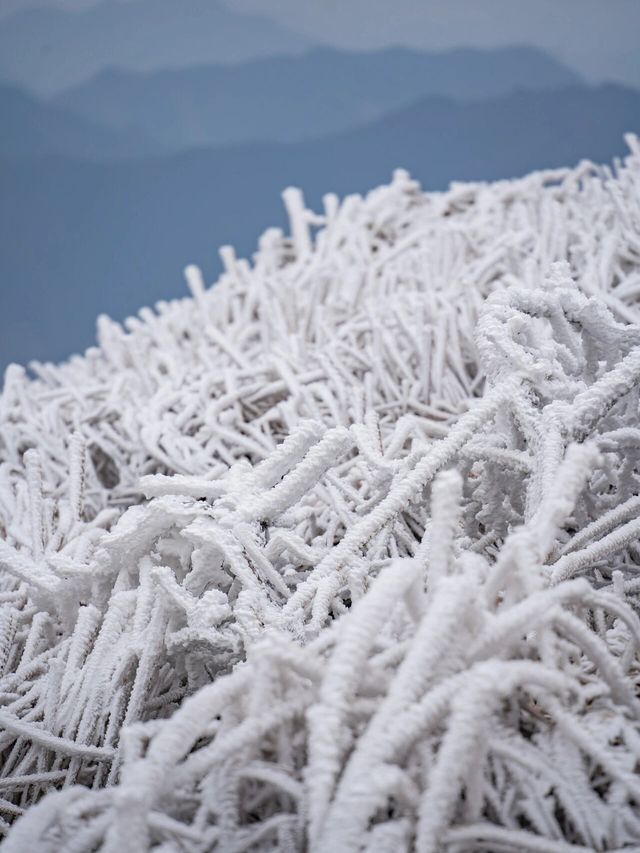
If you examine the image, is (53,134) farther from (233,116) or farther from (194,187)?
(233,116)

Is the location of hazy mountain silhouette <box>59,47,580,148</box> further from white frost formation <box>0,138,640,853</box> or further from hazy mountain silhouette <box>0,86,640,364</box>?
white frost formation <box>0,138,640,853</box>

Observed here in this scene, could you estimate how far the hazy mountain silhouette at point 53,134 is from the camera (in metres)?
2.86

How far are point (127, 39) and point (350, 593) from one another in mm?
2690

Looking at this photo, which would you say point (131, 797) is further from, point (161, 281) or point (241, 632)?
point (161, 281)

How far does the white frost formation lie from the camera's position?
10.8 inches

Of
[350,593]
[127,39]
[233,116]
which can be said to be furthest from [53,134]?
[350,593]

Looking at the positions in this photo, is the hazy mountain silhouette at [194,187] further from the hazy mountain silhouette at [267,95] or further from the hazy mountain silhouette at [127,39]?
the hazy mountain silhouette at [127,39]

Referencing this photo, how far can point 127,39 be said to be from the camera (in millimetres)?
2725

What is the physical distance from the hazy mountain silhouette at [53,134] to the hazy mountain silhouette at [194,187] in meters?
0.05

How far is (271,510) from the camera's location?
0.43m

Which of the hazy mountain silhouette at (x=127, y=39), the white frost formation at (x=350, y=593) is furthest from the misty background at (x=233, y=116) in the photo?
the white frost formation at (x=350, y=593)

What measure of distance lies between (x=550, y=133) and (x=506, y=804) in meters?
2.57

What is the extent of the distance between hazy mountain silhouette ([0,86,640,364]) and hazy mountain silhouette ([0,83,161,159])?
2.0 inches

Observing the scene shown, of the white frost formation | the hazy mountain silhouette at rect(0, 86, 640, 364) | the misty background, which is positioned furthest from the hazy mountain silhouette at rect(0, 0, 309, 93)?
the white frost formation
